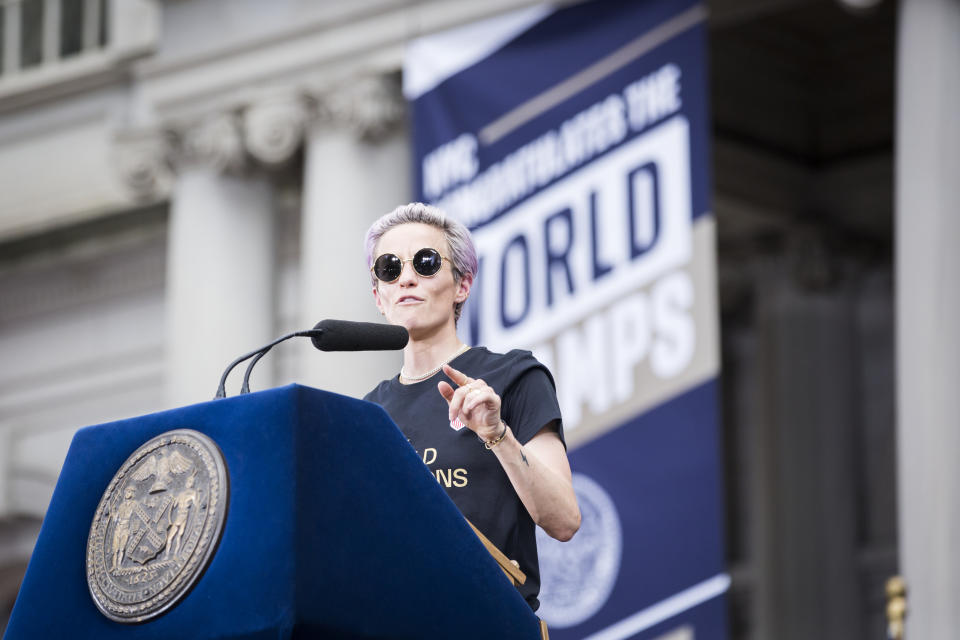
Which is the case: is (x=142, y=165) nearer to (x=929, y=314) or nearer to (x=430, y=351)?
(x=929, y=314)

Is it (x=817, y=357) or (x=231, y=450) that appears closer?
(x=231, y=450)

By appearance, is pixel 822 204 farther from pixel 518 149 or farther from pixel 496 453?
pixel 496 453

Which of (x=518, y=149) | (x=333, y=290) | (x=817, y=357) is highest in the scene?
(x=518, y=149)

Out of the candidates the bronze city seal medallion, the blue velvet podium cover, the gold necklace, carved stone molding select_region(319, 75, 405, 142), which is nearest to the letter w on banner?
carved stone molding select_region(319, 75, 405, 142)

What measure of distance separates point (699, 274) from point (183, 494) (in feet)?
21.0

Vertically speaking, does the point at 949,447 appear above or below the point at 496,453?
below

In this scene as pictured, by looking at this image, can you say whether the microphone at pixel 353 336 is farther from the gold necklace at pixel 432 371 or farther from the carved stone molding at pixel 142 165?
the carved stone molding at pixel 142 165

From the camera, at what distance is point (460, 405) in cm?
264

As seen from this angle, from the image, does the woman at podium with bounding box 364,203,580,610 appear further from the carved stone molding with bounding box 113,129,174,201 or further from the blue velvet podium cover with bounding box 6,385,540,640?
the carved stone molding with bounding box 113,129,174,201

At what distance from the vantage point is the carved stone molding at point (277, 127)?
440 inches

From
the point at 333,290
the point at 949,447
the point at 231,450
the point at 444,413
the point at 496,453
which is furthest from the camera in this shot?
the point at 333,290

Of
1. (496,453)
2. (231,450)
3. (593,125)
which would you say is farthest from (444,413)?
(593,125)

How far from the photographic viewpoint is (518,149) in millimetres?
9398

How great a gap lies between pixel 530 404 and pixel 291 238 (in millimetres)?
9986
